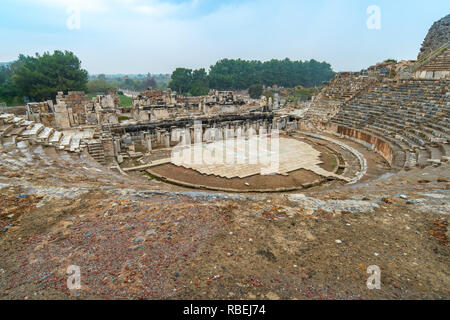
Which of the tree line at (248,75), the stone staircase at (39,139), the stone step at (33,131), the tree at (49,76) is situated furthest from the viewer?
the tree line at (248,75)

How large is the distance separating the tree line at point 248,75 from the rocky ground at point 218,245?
56408mm

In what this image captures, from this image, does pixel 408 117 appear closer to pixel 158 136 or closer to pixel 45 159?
pixel 158 136

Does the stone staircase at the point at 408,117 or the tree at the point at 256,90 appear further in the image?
the tree at the point at 256,90

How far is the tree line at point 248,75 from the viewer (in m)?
63.5

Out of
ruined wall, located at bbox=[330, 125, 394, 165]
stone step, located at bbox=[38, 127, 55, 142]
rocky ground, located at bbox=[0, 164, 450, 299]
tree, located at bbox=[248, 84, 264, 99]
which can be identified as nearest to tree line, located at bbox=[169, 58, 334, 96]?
tree, located at bbox=[248, 84, 264, 99]

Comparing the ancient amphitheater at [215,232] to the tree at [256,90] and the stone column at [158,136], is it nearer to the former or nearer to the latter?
the stone column at [158,136]

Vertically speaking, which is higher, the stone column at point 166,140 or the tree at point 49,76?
Answer: the tree at point 49,76

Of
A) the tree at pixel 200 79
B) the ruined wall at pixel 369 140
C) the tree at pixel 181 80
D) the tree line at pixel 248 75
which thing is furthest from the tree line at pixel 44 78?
the ruined wall at pixel 369 140

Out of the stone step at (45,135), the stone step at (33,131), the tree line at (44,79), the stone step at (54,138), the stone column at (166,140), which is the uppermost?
the tree line at (44,79)

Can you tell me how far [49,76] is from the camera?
37.6 metres

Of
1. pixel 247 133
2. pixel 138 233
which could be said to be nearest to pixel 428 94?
pixel 247 133
